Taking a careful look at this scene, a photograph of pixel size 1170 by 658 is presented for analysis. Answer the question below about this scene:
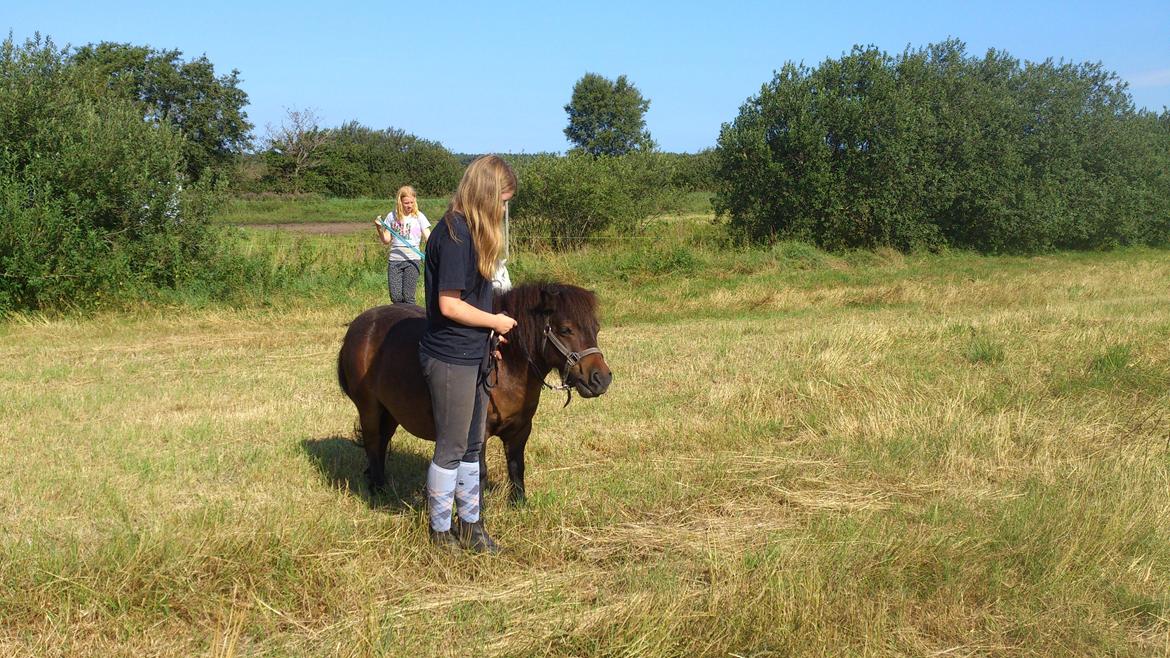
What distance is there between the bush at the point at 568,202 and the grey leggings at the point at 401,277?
9461 millimetres

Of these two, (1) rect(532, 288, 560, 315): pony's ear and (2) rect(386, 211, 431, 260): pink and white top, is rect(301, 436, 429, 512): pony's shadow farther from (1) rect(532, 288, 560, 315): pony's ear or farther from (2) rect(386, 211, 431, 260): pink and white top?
(2) rect(386, 211, 431, 260): pink and white top

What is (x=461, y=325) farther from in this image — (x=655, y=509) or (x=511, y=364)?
(x=655, y=509)

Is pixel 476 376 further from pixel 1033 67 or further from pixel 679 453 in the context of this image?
pixel 1033 67

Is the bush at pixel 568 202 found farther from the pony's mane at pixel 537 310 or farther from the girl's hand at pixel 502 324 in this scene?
the girl's hand at pixel 502 324

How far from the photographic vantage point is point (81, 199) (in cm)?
1301

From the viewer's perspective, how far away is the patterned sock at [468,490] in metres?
4.36

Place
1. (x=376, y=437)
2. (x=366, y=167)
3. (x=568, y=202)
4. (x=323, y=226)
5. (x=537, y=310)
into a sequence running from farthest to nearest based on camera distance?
(x=366, y=167)
(x=323, y=226)
(x=568, y=202)
(x=376, y=437)
(x=537, y=310)

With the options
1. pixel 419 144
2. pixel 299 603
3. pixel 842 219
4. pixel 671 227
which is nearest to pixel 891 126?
pixel 842 219

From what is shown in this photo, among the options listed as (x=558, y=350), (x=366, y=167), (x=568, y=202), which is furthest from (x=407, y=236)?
(x=366, y=167)

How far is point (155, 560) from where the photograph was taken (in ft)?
12.6

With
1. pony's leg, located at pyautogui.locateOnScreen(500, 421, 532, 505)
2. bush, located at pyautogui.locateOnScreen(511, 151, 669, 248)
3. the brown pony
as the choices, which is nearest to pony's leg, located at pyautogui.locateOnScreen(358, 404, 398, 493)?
the brown pony

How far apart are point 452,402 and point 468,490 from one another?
1.73 ft

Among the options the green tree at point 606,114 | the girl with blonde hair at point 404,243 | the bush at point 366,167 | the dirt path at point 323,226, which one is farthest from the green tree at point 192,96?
the girl with blonde hair at point 404,243

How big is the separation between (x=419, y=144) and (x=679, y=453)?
5406 centimetres
